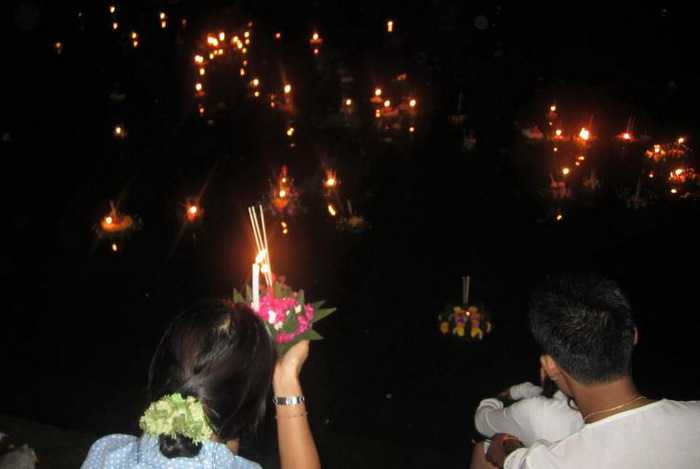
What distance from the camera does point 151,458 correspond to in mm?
1836

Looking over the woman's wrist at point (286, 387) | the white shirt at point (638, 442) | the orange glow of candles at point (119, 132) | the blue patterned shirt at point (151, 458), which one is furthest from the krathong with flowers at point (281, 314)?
the orange glow of candles at point (119, 132)

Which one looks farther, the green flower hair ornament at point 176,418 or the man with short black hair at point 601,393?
the man with short black hair at point 601,393

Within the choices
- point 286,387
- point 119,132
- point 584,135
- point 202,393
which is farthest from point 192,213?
point 584,135

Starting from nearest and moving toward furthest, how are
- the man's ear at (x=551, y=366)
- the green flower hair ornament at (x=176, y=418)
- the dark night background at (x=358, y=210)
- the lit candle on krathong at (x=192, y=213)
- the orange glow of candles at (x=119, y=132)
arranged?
1. the green flower hair ornament at (x=176, y=418)
2. the man's ear at (x=551, y=366)
3. the dark night background at (x=358, y=210)
4. the lit candle on krathong at (x=192, y=213)
5. the orange glow of candles at (x=119, y=132)

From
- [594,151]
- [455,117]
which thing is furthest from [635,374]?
[455,117]

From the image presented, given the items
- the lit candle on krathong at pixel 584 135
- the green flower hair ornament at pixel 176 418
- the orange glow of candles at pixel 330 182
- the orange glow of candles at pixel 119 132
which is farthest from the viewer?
the orange glow of candles at pixel 119 132

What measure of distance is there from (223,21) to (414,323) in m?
14.1

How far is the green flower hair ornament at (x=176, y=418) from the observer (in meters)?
1.74

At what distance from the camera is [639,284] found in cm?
591

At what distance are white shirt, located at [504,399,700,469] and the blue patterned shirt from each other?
1.16 meters

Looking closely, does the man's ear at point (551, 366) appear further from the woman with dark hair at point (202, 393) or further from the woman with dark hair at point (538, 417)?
the woman with dark hair at point (202, 393)

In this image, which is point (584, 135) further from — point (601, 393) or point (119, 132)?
point (119, 132)

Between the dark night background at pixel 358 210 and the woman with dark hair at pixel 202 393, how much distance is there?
225 cm

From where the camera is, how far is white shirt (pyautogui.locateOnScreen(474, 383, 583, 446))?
8.13 ft
